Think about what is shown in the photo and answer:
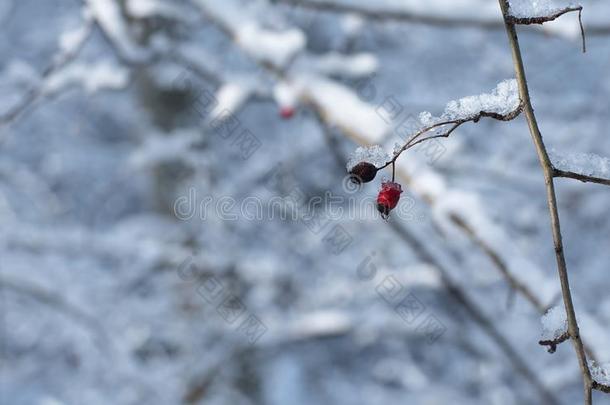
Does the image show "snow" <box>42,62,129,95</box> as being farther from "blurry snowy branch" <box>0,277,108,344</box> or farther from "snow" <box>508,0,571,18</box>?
"snow" <box>508,0,571,18</box>

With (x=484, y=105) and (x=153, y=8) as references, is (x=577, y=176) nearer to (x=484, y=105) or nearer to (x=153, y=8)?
(x=484, y=105)

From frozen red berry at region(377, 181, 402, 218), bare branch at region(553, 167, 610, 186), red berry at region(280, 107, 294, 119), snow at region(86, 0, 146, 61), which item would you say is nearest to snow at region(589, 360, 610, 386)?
bare branch at region(553, 167, 610, 186)

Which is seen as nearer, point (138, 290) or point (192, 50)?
point (192, 50)

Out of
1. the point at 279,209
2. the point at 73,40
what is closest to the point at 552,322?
the point at 73,40

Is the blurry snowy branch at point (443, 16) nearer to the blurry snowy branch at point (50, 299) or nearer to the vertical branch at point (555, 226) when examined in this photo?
the vertical branch at point (555, 226)

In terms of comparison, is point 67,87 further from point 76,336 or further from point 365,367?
point 365,367

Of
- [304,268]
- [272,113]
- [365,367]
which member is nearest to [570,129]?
[304,268]
